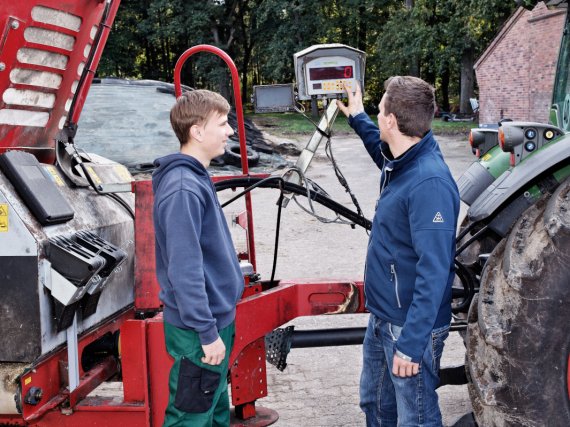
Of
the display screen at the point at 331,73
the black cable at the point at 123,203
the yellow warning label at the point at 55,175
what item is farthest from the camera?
the black cable at the point at 123,203

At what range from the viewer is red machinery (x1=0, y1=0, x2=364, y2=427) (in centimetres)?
257

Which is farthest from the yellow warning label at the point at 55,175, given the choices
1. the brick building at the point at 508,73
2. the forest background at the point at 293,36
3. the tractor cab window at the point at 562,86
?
the forest background at the point at 293,36

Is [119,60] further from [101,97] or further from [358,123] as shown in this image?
[358,123]

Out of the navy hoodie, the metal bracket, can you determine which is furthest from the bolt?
the metal bracket

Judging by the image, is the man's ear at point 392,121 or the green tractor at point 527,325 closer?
Result: the green tractor at point 527,325

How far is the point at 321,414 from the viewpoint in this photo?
3844 millimetres

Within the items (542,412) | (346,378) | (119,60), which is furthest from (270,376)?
(119,60)

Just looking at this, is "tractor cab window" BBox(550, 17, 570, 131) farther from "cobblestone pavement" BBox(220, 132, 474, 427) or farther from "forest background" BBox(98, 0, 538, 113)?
"forest background" BBox(98, 0, 538, 113)

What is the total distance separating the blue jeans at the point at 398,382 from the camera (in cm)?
261

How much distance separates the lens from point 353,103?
329 cm

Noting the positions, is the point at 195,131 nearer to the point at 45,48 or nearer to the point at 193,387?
the point at 45,48

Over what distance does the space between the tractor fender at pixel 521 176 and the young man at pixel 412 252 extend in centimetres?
47

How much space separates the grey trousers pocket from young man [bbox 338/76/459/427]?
681mm

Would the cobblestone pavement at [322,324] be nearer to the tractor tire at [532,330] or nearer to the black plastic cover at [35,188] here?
the tractor tire at [532,330]
